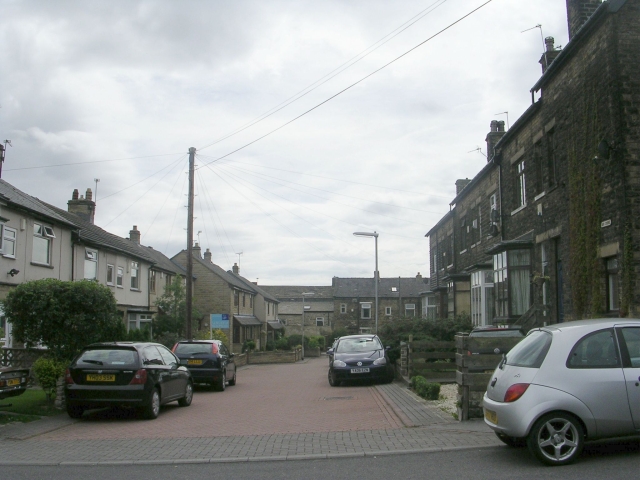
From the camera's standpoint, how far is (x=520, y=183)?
2180cm

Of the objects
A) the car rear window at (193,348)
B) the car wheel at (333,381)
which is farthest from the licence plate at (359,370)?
the car rear window at (193,348)

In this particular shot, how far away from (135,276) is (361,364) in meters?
18.7

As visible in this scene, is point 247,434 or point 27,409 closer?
point 247,434

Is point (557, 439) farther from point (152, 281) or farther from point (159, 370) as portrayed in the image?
point (152, 281)

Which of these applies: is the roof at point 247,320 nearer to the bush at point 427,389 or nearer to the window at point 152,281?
the window at point 152,281

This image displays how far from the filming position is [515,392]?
7.34m

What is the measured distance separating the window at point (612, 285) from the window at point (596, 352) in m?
7.21

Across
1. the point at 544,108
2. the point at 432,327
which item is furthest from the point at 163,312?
the point at 544,108

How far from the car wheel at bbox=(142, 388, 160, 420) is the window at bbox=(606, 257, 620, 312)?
Result: 978 cm

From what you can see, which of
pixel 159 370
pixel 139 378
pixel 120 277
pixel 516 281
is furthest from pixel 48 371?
pixel 120 277

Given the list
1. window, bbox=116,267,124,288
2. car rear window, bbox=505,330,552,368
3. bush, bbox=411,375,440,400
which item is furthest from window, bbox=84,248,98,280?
car rear window, bbox=505,330,552,368

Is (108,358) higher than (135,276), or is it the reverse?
(135,276)

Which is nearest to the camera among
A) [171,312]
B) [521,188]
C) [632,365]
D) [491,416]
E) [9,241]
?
[632,365]

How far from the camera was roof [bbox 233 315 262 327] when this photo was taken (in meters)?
52.5
